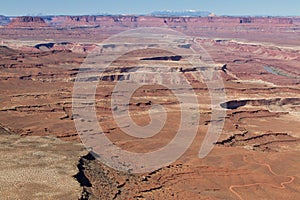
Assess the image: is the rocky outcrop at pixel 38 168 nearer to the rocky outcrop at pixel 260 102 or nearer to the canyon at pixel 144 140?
the canyon at pixel 144 140

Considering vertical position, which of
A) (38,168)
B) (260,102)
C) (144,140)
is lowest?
(38,168)

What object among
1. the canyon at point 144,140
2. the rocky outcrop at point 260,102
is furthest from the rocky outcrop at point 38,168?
the rocky outcrop at point 260,102

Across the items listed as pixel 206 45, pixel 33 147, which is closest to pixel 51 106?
pixel 33 147

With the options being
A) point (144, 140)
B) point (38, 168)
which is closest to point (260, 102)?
point (144, 140)

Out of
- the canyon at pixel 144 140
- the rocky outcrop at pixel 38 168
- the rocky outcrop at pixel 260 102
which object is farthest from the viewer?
the rocky outcrop at pixel 260 102

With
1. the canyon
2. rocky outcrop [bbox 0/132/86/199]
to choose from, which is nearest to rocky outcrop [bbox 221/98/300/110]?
the canyon

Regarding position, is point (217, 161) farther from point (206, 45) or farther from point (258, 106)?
point (206, 45)

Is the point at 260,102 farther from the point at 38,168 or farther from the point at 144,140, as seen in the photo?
the point at 38,168

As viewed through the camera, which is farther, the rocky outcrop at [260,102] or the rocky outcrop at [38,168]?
the rocky outcrop at [260,102]

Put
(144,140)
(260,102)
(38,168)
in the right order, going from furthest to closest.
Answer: (260,102), (144,140), (38,168)

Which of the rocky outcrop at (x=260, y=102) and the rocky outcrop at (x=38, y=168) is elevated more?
the rocky outcrop at (x=260, y=102)

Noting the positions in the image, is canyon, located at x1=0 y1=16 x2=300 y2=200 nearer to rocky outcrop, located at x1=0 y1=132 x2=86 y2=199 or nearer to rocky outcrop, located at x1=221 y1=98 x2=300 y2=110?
rocky outcrop, located at x1=0 y1=132 x2=86 y2=199
